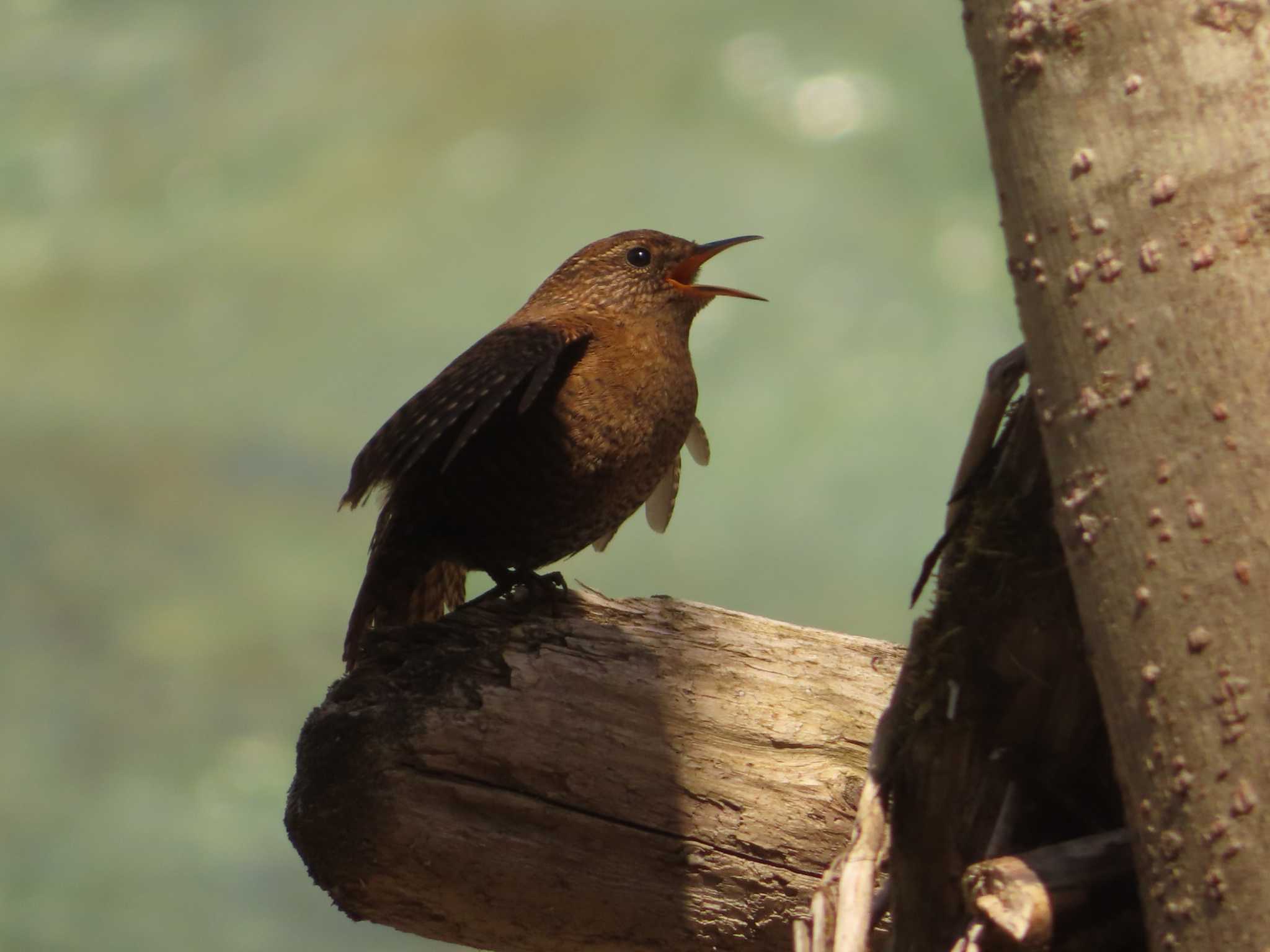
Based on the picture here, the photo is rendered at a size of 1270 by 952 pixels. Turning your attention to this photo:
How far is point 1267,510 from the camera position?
1.12m

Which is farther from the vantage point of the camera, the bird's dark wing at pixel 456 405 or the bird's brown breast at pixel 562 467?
the bird's brown breast at pixel 562 467

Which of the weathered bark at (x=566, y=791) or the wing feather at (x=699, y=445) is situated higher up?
the wing feather at (x=699, y=445)

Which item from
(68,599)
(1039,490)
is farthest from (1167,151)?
(68,599)

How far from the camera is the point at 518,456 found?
3.07m

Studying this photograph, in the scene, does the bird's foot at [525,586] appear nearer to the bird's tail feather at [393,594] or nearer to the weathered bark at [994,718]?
the bird's tail feather at [393,594]

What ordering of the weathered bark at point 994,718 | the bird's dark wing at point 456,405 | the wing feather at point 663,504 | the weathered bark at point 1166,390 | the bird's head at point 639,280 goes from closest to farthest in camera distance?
1. the weathered bark at point 1166,390
2. the weathered bark at point 994,718
3. the bird's dark wing at point 456,405
4. the bird's head at point 639,280
5. the wing feather at point 663,504

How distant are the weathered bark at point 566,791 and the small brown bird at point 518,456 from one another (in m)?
0.58

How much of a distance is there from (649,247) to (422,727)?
200cm

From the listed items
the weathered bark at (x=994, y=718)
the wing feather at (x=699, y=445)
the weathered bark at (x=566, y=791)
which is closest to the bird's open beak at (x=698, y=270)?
the wing feather at (x=699, y=445)

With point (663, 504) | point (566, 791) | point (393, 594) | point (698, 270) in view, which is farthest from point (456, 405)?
point (698, 270)

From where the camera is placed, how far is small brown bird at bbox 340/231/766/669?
294 cm

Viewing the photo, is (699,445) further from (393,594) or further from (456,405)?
(456,405)

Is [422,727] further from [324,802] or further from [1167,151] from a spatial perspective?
[1167,151]

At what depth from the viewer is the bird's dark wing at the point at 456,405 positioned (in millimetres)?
2873
